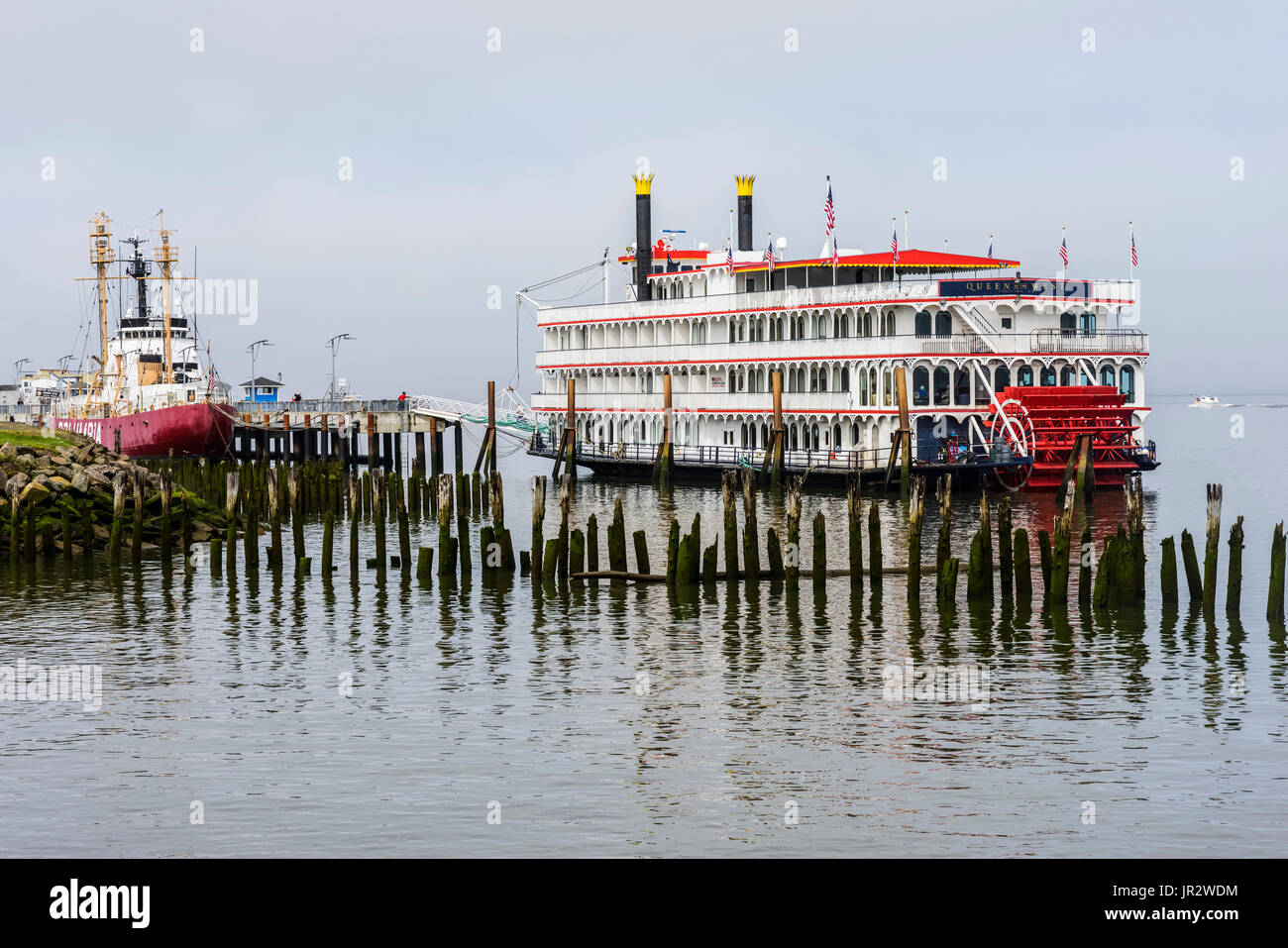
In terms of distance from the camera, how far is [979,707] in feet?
81.1

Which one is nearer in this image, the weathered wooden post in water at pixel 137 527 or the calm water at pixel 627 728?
the calm water at pixel 627 728

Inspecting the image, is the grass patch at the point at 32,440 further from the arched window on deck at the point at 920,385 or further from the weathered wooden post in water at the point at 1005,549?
the weathered wooden post in water at the point at 1005,549

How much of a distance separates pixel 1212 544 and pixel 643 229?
2250 inches

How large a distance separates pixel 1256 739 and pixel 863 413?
45212 millimetres

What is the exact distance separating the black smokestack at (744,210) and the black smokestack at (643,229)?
511 cm

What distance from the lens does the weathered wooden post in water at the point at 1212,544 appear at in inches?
1153

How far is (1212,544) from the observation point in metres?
29.4

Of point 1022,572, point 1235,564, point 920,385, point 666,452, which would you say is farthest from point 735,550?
point 666,452

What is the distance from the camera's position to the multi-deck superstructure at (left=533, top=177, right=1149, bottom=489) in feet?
213

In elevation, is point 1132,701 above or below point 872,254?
below

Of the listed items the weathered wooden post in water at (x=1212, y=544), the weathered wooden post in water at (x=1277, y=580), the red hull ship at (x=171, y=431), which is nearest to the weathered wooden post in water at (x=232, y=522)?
the weathered wooden post in water at (x=1212, y=544)

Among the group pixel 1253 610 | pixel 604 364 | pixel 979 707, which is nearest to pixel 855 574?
pixel 1253 610

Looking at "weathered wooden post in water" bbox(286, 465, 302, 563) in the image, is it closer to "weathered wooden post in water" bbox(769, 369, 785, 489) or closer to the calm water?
the calm water
